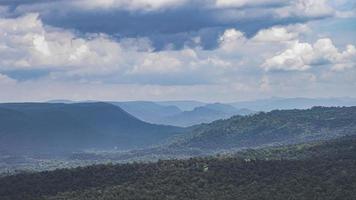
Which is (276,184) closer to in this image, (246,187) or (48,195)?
(246,187)

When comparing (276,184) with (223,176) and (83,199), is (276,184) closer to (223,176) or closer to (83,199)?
(223,176)

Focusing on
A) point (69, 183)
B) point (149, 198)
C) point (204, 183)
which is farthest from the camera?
point (69, 183)

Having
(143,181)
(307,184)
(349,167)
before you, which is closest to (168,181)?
(143,181)

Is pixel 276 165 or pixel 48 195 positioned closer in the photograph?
pixel 48 195

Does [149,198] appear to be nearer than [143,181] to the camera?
Yes

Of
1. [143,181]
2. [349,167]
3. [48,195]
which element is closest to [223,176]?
[143,181]

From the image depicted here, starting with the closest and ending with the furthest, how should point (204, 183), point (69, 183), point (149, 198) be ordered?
point (149, 198) → point (204, 183) → point (69, 183)

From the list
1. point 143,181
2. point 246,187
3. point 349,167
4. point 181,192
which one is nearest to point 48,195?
point 143,181

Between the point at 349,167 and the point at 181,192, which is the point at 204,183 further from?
the point at 349,167
